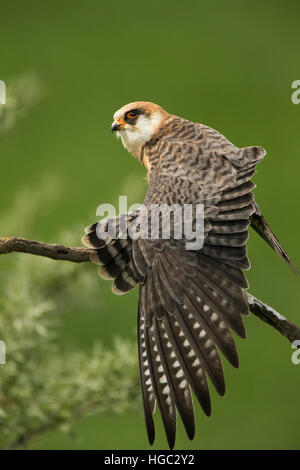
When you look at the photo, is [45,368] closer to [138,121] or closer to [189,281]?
[189,281]

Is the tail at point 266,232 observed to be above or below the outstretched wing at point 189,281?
above

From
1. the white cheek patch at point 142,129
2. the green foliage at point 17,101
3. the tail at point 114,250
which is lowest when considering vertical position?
the tail at point 114,250

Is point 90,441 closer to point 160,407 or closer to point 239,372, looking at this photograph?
point 239,372

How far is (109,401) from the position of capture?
9.84 feet

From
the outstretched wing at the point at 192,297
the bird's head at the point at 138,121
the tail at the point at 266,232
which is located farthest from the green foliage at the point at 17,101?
the tail at the point at 266,232

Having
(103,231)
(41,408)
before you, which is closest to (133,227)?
(103,231)

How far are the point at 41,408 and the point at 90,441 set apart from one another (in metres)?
2.73

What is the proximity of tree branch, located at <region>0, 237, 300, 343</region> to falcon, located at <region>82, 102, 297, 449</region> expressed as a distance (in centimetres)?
8

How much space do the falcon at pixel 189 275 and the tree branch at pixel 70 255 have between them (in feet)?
0.26

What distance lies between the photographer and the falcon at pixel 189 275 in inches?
101

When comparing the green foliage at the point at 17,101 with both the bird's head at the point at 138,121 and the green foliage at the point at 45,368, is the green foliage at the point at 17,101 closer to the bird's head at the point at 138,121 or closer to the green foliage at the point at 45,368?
the bird's head at the point at 138,121

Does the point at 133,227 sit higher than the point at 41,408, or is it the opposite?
the point at 133,227

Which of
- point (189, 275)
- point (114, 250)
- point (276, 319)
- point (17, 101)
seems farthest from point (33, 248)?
point (276, 319)

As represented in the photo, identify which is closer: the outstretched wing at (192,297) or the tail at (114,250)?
the outstretched wing at (192,297)
